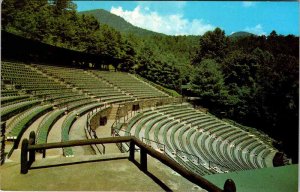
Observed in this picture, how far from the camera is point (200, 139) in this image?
63.9 feet

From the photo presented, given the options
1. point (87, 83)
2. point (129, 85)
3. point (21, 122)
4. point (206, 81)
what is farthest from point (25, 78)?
point (206, 81)

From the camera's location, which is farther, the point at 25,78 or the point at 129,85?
the point at 129,85

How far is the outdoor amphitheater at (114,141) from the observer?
11.8 ft

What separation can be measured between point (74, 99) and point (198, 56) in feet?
90.8

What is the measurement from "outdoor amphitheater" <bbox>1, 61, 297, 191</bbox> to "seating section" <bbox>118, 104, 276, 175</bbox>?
0.26ft

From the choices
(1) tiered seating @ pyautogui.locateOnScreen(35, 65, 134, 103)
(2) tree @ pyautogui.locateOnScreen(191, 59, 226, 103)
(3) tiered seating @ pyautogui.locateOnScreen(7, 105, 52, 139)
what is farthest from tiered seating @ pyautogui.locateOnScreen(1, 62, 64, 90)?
(2) tree @ pyautogui.locateOnScreen(191, 59, 226, 103)

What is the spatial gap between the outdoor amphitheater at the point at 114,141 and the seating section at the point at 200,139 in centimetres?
8

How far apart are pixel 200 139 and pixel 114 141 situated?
53.3 feet

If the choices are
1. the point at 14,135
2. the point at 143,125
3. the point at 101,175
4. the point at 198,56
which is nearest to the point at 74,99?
the point at 143,125

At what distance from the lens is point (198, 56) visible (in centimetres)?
4194

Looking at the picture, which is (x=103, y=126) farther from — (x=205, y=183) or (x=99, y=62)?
(x=99, y=62)

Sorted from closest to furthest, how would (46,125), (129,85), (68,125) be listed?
1. (46,125)
2. (68,125)
3. (129,85)

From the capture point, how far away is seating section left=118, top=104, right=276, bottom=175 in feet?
48.0

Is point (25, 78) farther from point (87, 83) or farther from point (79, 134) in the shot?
point (79, 134)
